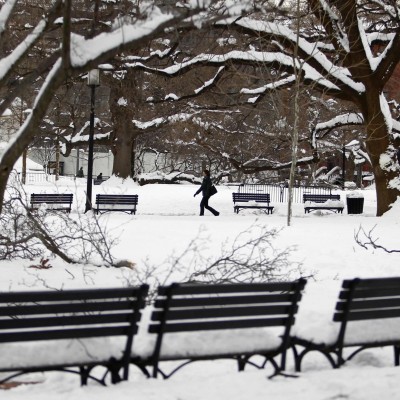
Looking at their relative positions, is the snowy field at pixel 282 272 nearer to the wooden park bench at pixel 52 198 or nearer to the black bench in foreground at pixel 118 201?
the black bench in foreground at pixel 118 201

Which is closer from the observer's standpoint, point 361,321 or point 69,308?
point 69,308

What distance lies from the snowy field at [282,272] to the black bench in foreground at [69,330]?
0.21 m

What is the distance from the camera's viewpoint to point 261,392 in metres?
5.19

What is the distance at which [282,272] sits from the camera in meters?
12.2

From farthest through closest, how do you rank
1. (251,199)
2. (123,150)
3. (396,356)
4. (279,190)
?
1. (123,150)
2. (279,190)
3. (251,199)
4. (396,356)

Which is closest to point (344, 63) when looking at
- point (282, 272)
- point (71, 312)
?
point (282, 272)

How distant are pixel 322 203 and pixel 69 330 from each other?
2240 cm

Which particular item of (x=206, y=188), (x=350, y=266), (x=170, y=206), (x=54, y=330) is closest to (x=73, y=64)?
(x=54, y=330)

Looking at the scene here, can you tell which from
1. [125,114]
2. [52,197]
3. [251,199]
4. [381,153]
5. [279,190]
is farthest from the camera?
[279,190]

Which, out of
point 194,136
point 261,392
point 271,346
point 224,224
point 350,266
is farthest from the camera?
point 194,136

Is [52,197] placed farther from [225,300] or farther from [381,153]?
[225,300]

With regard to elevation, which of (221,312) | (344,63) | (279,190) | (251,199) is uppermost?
(344,63)

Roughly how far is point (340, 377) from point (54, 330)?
84.7 inches

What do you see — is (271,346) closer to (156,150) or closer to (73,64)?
(73,64)
